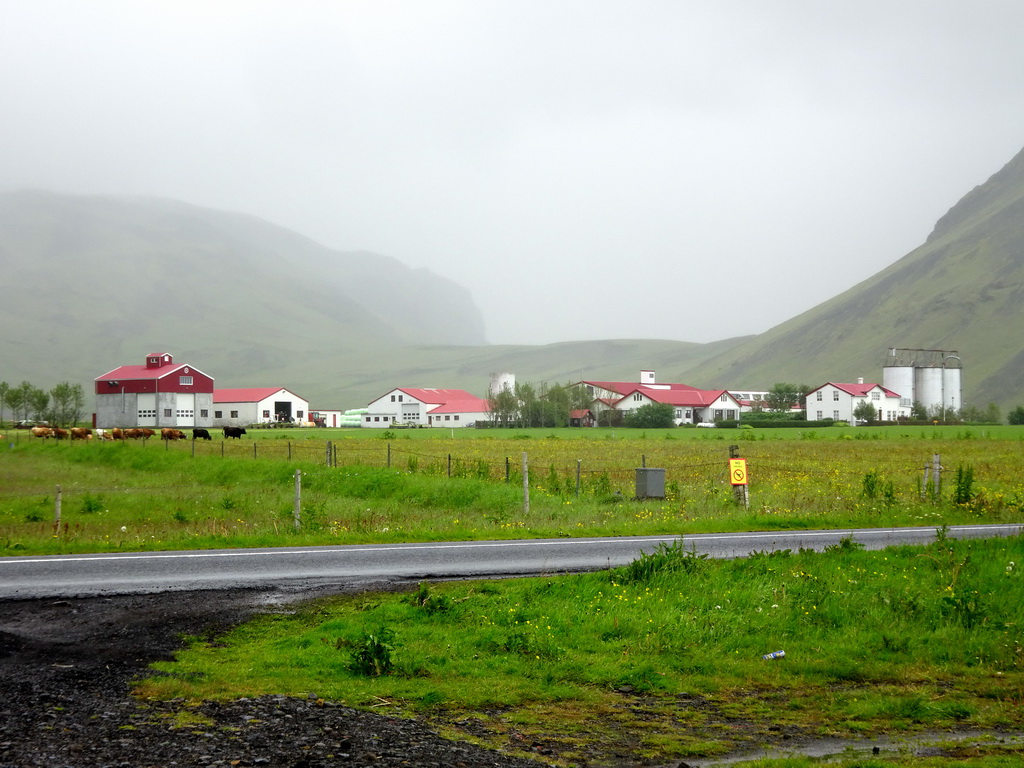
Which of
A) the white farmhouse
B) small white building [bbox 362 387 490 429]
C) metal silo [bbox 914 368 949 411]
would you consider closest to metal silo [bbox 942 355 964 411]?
metal silo [bbox 914 368 949 411]

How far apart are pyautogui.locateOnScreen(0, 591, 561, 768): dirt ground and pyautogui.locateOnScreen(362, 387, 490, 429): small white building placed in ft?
465

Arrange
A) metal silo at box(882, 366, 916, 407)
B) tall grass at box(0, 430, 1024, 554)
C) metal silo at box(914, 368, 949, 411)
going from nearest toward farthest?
1. tall grass at box(0, 430, 1024, 554)
2. metal silo at box(882, 366, 916, 407)
3. metal silo at box(914, 368, 949, 411)

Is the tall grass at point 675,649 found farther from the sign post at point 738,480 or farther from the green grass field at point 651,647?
the sign post at point 738,480

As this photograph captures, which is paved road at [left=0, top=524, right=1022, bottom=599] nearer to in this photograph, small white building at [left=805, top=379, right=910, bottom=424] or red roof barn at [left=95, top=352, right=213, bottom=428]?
red roof barn at [left=95, top=352, right=213, bottom=428]

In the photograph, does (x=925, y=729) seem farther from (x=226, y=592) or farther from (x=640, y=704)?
(x=226, y=592)

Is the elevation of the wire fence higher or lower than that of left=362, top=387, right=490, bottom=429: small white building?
lower

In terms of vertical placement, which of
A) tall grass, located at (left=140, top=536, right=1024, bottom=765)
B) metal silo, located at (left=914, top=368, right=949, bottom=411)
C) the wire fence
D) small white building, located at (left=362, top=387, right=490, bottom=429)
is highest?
metal silo, located at (left=914, top=368, right=949, bottom=411)

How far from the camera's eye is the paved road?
49.1 ft

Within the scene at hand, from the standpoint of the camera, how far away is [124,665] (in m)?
10.1

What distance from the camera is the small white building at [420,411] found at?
154000 millimetres

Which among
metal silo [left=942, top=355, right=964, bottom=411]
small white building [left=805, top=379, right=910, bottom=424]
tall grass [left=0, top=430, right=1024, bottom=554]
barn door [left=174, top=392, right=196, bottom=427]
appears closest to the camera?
tall grass [left=0, top=430, right=1024, bottom=554]

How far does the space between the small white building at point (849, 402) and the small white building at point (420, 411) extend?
5662cm

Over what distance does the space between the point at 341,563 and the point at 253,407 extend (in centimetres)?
13073

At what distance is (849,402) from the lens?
152625 mm
